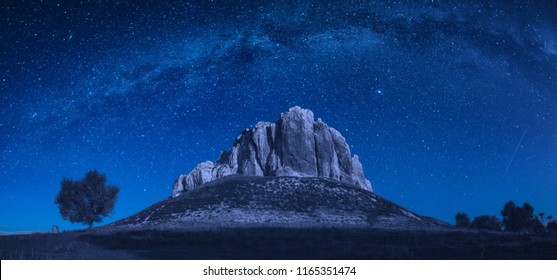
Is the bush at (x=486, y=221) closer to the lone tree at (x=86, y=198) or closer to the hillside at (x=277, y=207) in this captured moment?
the hillside at (x=277, y=207)

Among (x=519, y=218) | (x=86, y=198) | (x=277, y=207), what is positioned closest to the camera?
(x=86, y=198)

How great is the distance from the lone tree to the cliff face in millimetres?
45063

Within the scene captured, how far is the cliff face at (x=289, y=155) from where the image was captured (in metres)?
107

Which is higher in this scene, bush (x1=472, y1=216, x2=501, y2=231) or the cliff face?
the cliff face

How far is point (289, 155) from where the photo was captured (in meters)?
107

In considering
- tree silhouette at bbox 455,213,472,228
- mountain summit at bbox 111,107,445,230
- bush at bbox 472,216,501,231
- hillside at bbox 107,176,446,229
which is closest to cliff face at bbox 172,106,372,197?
mountain summit at bbox 111,107,445,230

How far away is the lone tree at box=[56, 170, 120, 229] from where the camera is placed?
65.2m

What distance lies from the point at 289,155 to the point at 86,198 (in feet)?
179

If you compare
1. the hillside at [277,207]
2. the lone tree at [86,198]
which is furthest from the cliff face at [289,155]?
the lone tree at [86,198]

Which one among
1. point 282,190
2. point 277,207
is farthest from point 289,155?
point 277,207

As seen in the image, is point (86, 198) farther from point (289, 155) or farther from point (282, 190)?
point (289, 155)

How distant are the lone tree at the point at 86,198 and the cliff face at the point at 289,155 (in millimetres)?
45063

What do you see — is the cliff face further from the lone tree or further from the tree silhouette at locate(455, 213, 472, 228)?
the lone tree
